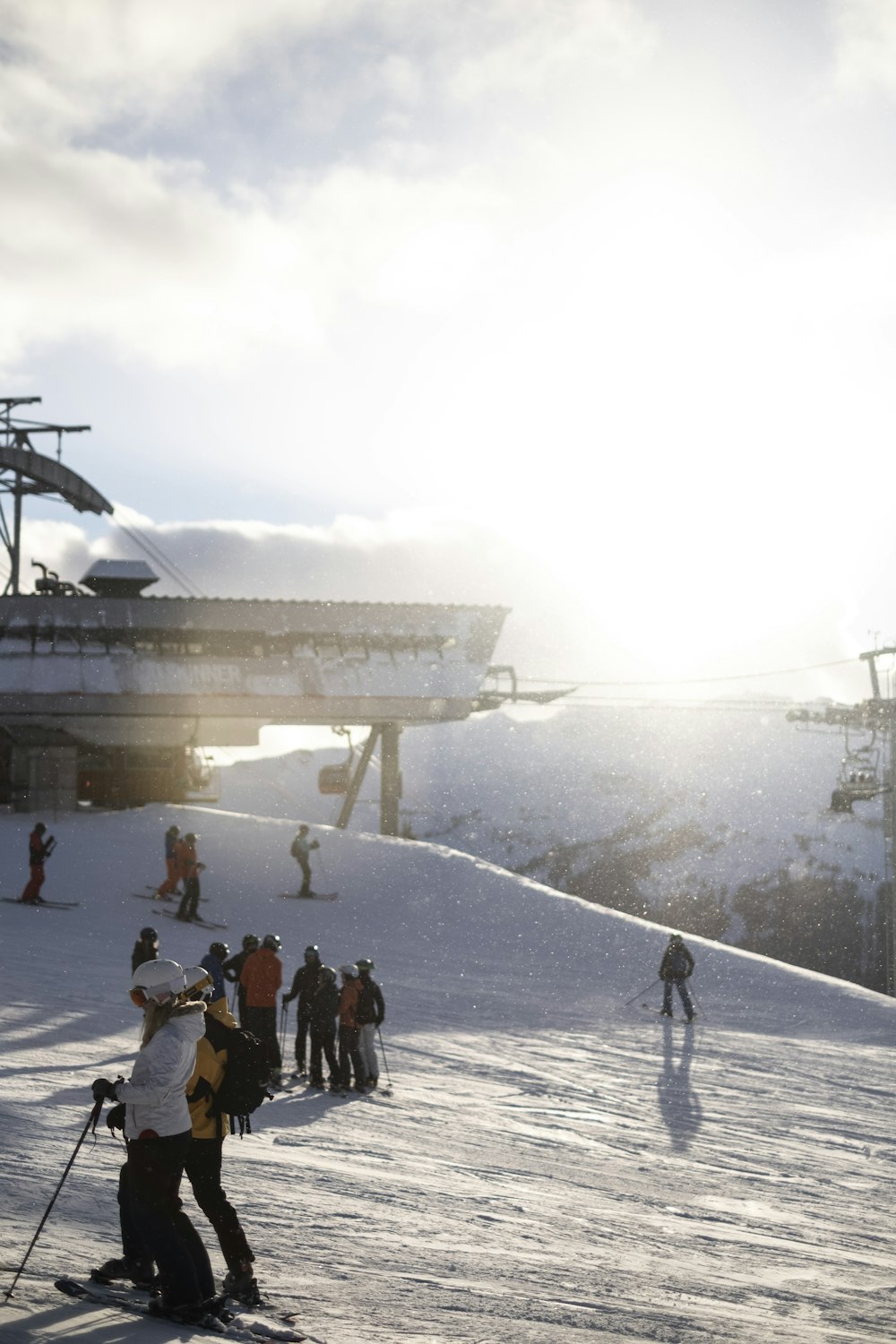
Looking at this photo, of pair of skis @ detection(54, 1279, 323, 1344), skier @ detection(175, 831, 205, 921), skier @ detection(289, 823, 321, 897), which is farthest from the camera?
skier @ detection(289, 823, 321, 897)

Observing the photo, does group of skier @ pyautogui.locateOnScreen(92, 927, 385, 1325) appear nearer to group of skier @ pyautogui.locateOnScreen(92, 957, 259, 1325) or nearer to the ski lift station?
group of skier @ pyautogui.locateOnScreen(92, 957, 259, 1325)

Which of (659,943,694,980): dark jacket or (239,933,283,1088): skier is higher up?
(239,933,283,1088): skier

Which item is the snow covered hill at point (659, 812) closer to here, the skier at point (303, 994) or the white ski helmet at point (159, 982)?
the skier at point (303, 994)

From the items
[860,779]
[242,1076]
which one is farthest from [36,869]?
[860,779]

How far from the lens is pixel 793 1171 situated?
1052 centimetres

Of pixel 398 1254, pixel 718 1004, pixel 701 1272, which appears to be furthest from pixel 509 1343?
pixel 718 1004

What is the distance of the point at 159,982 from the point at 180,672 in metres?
32.4

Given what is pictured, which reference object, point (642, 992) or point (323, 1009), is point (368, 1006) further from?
point (642, 992)

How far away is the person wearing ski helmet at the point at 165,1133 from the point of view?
5.15 metres

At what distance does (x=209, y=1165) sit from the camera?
554cm

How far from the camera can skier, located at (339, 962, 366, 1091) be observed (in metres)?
11.8

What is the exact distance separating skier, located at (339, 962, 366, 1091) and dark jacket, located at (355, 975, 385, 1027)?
4cm

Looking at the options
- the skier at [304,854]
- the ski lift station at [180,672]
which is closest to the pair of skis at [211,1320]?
the skier at [304,854]

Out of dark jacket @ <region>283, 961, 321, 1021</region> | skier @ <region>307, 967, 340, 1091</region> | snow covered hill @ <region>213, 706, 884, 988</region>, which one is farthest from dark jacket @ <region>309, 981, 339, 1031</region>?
snow covered hill @ <region>213, 706, 884, 988</region>
